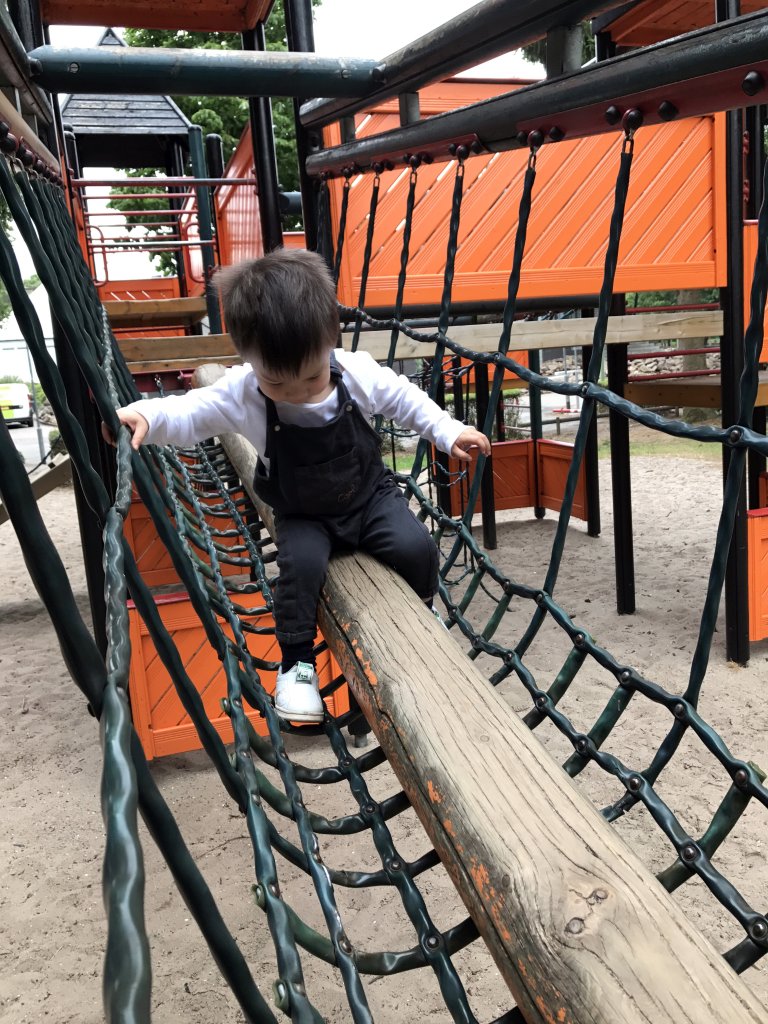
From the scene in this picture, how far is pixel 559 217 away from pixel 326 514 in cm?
319

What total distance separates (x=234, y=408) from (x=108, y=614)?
36.0 inches

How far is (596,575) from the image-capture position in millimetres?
5949

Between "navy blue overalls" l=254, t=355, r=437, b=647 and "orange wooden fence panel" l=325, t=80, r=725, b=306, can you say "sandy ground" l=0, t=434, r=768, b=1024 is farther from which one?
"orange wooden fence panel" l=325, t=80, r=725, b=306

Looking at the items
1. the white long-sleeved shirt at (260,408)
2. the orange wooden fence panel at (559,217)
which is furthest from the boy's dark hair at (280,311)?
the orange wooden fence panel at (559,217)

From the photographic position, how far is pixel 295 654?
1.50 metres

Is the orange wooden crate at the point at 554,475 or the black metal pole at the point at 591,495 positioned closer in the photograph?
the black metal pole at the point at 591,495

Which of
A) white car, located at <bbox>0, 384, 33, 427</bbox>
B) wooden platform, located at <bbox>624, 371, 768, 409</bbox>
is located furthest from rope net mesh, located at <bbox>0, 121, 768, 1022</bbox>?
white car, located at <bbox>0, 384, 33, 427</bbox>

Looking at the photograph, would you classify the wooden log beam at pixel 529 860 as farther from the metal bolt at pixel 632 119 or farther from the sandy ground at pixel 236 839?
the sandy ground at pixel 236 839

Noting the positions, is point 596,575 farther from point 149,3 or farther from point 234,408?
point 234,408

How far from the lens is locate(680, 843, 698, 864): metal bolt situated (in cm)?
105

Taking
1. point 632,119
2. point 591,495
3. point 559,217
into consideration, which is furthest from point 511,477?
point 632,119

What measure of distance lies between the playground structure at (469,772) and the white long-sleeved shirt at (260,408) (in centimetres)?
17

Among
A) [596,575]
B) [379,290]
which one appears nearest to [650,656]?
[596,575]

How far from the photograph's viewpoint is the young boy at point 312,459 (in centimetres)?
144
